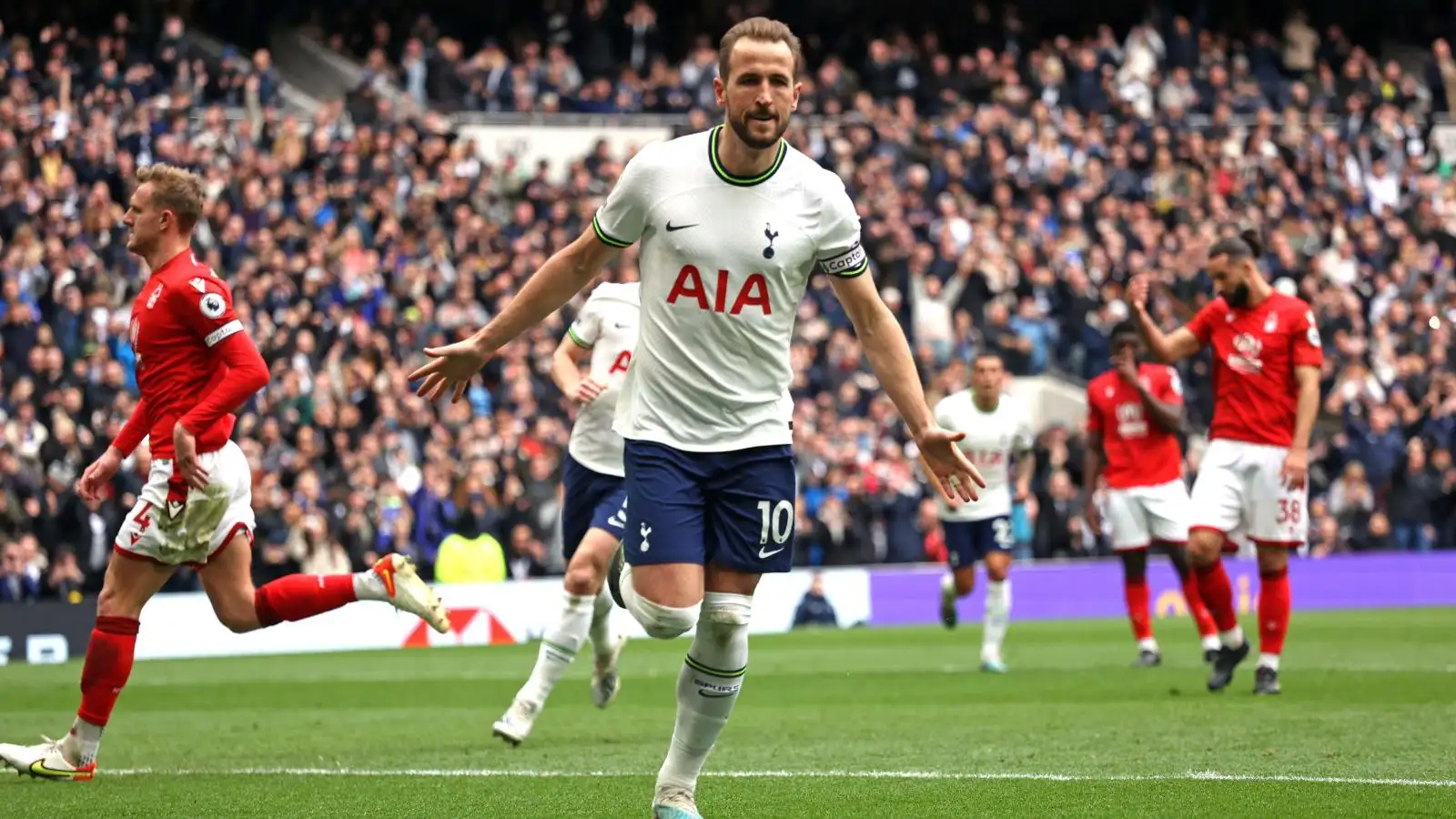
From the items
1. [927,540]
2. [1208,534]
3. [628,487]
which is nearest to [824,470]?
[927,540]

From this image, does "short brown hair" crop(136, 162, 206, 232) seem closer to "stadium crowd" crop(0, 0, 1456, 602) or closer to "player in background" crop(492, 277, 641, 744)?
"player in background" crop(492, 277, 641, 744)

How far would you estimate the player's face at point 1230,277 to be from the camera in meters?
12.9

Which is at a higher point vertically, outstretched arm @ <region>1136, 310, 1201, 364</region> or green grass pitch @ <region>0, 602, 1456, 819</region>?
outstretched arm @ <region>1136, 310, 1201, 364</region>

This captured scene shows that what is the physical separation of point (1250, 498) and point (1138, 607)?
385cm

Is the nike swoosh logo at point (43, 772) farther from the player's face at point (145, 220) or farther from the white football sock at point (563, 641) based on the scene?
the white football sock at point (563, 641)

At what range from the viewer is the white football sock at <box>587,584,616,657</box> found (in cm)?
1184

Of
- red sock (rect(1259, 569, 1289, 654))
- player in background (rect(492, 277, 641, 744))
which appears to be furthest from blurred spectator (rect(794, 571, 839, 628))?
player in background (rect(492, 277, 641, 744))

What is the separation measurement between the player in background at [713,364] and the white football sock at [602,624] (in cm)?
467

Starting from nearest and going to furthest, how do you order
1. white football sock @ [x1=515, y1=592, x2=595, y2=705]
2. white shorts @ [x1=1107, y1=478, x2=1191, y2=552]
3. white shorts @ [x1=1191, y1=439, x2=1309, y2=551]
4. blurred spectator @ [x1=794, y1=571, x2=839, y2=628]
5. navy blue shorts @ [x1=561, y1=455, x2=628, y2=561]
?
white football sock @ [x1=515, y1=592, x2=595, y2=705] < navy blue shorts @ [x1=561, y1=455, x2=628, y2=561] < white shorts @ [x1=1191, y1=439, x2=1309, y2=551] < white shorts @ [x1=1107, y1=478, x2=1191, y2=552] < blurred spectator @ [x1=794, y1=571, x2=839, y2=628]

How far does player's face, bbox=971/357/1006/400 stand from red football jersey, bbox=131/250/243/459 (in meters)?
8.91

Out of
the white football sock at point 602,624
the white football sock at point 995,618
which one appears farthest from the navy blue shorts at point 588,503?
the white football sock at point 995,618

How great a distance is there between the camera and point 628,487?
280 inches

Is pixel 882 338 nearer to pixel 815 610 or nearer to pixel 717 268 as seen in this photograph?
pixel 717 268

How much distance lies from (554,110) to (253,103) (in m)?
4.99
